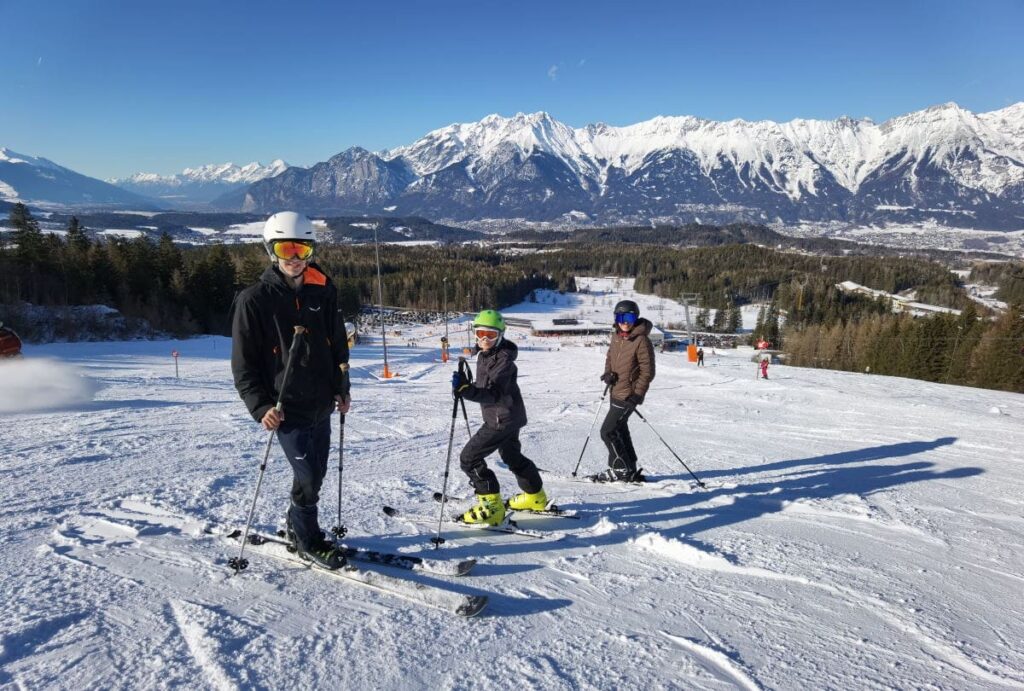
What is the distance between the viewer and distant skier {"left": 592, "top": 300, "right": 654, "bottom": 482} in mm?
6707

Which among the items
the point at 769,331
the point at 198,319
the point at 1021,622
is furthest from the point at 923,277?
the point at 1021,622

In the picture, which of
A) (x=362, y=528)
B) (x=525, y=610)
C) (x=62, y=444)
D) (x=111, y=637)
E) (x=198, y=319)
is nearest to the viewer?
(x=111, y=637)

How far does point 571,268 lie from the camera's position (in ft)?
655

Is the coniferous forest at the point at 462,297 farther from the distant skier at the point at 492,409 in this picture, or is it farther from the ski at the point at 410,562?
the distant skier at the point at 492,409

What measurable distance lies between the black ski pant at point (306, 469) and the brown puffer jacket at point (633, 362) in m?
3.81

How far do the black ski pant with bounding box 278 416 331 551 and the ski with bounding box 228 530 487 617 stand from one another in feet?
0.63

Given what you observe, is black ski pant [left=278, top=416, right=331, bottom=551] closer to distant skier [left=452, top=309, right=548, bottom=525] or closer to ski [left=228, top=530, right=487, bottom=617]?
ski [left=228, top=530, right=487, bottom=617]

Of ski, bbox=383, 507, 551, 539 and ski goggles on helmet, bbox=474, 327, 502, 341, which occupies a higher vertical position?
ski goggles on helmet, bbox=474, 327, 502, 341

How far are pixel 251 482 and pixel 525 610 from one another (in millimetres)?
3833

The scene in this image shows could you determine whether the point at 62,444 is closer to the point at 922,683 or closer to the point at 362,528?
the point at 362,528

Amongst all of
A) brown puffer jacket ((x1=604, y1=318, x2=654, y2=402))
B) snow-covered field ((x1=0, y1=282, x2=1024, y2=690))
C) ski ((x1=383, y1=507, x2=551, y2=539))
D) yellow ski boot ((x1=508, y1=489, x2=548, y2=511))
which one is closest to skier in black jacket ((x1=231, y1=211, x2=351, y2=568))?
snow-covered field ((x1=0, y1=282, x2=1024, y2=690))

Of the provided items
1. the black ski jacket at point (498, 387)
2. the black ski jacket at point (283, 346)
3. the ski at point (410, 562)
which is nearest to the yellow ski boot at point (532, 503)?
the black ski jacket at point (498, 387)

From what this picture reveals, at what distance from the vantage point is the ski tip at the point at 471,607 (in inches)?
135

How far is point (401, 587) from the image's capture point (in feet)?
11.9
